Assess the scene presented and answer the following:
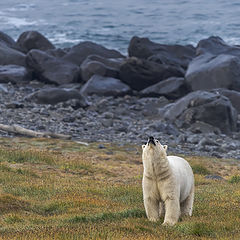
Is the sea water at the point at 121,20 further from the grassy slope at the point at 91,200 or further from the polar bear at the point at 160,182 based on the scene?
the polar bear at the point at 160,182

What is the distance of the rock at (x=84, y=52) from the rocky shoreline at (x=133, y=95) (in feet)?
0.31

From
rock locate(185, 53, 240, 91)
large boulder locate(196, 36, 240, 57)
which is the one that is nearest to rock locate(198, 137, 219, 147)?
rock locate(185, 53, 240, 91)

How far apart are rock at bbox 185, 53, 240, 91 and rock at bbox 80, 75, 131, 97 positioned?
5609mm

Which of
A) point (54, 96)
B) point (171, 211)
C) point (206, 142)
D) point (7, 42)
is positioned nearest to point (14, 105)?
point (54, 96)

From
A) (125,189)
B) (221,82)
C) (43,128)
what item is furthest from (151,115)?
(125,189)

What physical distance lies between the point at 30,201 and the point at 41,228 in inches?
142

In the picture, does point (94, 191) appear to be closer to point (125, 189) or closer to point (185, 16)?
point (125, 189)

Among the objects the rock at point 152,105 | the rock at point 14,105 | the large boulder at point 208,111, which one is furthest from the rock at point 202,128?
the rock at point 14,105

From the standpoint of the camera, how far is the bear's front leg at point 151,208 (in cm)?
1231

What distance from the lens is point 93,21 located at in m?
102

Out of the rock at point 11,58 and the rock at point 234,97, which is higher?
the rock at point 234,97

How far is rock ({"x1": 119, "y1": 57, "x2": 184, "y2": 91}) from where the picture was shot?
46.5 metres

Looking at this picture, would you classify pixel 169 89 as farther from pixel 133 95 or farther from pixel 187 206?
pixel 187 206

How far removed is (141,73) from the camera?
46625 mm
